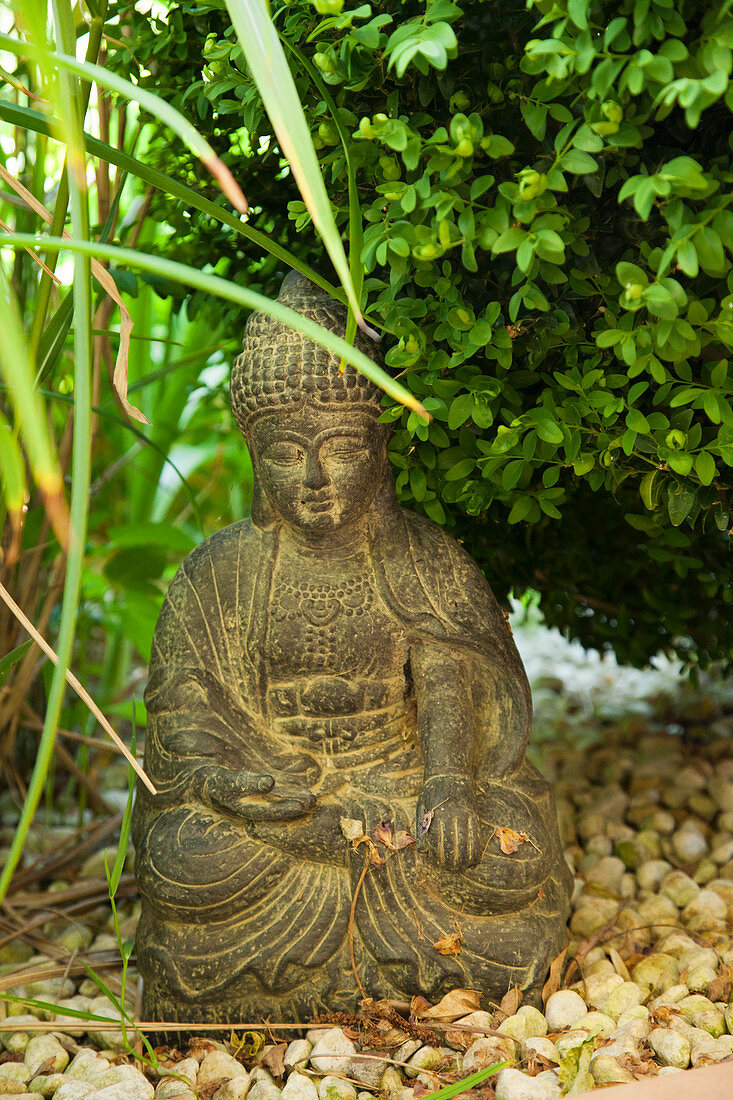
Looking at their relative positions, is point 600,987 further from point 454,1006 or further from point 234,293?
point 234,293

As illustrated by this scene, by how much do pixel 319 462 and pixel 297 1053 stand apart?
1.04m

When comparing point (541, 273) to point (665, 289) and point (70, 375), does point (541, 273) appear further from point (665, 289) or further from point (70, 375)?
point (70, 375)

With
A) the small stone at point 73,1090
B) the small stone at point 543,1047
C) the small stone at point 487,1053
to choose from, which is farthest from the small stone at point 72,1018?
the small stone at point 543,1047

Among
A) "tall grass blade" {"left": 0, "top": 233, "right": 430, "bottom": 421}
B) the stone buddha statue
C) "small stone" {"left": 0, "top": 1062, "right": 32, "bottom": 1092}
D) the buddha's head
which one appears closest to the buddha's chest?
the stone buddha statue

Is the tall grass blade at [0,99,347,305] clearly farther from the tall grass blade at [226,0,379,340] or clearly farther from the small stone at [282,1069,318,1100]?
the small stone at [282,1069,318,1100]

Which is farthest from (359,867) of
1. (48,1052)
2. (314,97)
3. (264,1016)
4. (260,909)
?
(314,97)

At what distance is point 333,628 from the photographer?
1.94 metres

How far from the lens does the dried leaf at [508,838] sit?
1833mm

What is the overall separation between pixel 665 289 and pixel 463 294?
0.44m

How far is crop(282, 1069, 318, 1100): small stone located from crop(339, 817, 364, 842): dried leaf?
400 mm

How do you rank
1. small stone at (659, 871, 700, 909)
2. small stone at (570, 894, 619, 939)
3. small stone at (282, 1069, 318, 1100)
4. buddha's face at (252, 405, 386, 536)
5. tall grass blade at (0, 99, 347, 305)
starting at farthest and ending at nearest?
1. small stone at (659, 871, 700, 909)
2. small stone at (570, 894, 619, 939)
3. buddha's face at (252, 405, 386, 536)
4. small stone at (282, 1069, 318, 1100)
5. tall grass blade at (0, 99, 347, 305)

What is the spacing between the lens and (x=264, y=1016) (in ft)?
5.98

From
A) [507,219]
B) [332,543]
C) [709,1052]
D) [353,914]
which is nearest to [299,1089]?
[353,914]

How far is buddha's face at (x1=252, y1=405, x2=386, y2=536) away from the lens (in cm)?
183
